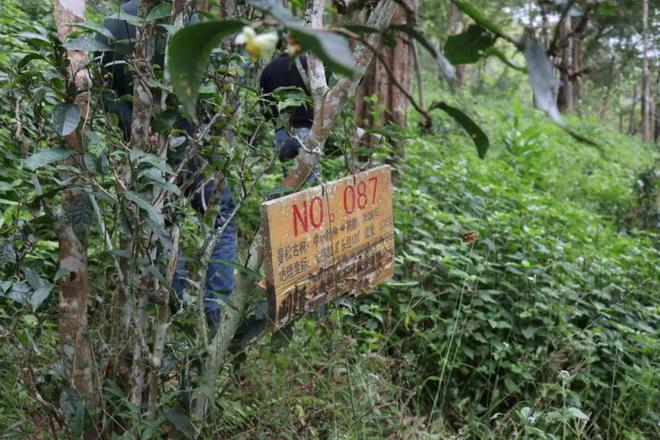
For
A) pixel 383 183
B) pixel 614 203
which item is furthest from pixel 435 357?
pixel 614 203

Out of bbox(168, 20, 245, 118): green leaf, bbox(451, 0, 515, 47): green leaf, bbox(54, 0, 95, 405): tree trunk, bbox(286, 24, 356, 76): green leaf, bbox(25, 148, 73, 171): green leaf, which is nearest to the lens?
bbox(286, 24, 356, 76): green leaf

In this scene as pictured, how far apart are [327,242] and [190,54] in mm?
1198

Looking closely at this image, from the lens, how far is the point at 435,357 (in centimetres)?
285

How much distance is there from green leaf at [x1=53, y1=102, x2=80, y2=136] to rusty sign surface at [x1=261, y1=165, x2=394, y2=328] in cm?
47

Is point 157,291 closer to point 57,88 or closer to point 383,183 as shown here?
point 57,88

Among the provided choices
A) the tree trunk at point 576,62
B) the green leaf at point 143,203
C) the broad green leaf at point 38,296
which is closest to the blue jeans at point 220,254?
the broad green leaf at point 38,296

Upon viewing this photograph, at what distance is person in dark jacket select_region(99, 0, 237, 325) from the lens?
170cm

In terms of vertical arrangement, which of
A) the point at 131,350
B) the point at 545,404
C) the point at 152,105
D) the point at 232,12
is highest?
the point at 232,12

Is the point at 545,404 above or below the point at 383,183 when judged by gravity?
below

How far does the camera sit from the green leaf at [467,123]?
81cm

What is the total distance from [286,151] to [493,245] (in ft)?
4.62

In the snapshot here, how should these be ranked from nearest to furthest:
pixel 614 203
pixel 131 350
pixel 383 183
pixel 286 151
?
pixel 131 350 < pixel 383 183 < pixel 286 151 < pixel 614 203

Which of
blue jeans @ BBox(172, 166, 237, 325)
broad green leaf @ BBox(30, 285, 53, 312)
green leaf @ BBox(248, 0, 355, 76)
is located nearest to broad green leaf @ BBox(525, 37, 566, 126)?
green leaf @ BBox(248, 0, 355, 76)

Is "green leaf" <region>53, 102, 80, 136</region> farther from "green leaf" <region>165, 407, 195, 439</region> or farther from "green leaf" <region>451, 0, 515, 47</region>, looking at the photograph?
"green leaf" <region>451, 0, 515, 47</region>
